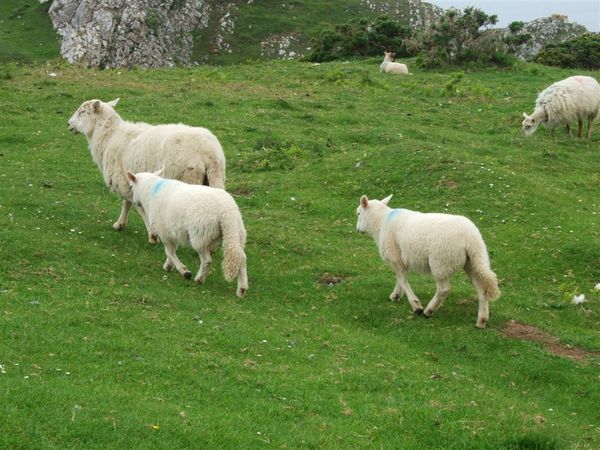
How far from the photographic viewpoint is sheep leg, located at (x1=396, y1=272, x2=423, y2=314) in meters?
12.2

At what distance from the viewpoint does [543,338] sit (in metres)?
A: 11.5

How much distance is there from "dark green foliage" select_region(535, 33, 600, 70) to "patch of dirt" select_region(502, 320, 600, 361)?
3942 centimetres

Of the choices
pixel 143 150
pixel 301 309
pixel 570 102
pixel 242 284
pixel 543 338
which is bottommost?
pixel 301 309

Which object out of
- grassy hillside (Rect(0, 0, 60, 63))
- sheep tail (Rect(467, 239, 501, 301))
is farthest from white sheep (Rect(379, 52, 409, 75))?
grassy hillside (Rect(0, 0, 60, 63))

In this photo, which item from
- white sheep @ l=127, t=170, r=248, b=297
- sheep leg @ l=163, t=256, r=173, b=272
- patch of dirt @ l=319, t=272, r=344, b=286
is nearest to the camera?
white sheep @ l=127, t=170, r=248, b=297

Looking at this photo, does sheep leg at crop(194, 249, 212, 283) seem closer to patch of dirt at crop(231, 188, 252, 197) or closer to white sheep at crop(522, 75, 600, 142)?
patch of dirt at crop(231, 188, 252, 197)

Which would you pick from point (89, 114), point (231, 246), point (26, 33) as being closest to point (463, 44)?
point (89, 114)

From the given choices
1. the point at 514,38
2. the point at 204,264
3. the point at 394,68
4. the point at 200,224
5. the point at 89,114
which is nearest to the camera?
the point at 200,224

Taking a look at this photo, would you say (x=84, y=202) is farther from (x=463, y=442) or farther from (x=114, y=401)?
(x=463, y=442)

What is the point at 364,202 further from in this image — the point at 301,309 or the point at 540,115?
the point at 540,115

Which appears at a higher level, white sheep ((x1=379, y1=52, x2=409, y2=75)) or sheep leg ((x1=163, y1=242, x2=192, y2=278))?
white sheep ((x1=379, y1=52, x2=409, y2=75))

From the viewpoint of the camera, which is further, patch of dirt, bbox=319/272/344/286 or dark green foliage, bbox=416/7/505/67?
dark green foliage, bbox=416/7/505/67

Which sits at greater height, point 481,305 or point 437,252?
point 437,252

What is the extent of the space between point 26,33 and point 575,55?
4486cm
